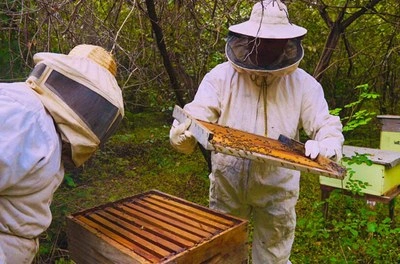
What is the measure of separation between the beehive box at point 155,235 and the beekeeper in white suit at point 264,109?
0.40 m

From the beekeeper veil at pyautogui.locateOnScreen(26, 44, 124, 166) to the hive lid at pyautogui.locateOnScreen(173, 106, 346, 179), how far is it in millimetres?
458

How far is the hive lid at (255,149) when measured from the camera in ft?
5.15

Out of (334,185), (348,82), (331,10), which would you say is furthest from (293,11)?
(334,185)

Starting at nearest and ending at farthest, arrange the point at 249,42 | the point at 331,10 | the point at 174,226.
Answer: the point at 174,226 < the point at 249,42 < the point at 331,10

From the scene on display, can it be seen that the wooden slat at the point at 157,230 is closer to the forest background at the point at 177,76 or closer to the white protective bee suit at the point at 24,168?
the white protective bee suit at the point at 24,168

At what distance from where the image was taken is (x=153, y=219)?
1642mm

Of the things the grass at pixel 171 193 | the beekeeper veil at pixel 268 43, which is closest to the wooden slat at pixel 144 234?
the beekeeper veil at pixel 268 43

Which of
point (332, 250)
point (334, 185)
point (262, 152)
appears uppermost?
point (262, 152)

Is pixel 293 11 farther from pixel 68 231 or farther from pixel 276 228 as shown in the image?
pixel 68 231

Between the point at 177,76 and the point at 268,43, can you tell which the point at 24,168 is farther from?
the point at 177,76

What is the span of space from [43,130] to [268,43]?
48.5 inches

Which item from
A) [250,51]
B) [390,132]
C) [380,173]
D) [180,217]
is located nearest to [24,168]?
[180,217]

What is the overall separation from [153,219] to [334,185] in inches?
96.3

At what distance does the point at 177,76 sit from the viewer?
161 inches
